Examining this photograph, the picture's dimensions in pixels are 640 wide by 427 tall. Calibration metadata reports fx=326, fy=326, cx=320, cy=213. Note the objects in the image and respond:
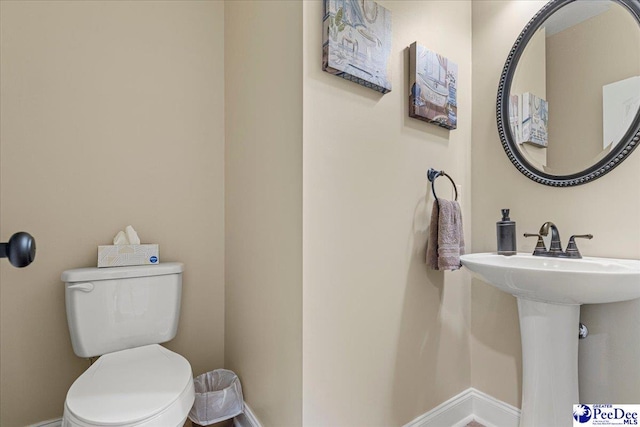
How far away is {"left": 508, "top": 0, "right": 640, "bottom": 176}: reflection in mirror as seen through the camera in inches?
48.6

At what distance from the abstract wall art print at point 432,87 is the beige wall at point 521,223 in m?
0.24

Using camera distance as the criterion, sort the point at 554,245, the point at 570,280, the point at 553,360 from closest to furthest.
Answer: the point at 570,280, the point at 553,360, the point at 554,245

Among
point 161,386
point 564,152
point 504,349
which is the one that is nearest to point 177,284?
point 161,386

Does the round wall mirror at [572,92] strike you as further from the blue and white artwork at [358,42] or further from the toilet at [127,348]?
the toilet at [127,348]

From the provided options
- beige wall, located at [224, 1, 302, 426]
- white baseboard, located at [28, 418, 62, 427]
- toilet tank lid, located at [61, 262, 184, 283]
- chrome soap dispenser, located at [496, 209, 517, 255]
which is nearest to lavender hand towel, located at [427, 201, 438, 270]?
chrome soap dispenser, located at [496, 209, 517, 255]

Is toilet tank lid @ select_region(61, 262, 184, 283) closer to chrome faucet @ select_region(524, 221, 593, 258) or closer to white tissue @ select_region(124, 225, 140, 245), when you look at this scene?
white tissue @ select_region(124, 225, 140, 245)

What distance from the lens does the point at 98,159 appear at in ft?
4.80

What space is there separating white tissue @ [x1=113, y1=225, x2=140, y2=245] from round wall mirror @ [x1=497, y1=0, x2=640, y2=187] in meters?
1.76

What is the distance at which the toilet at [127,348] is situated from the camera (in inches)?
37.5

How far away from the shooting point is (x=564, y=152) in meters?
1.37

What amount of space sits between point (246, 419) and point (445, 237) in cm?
117

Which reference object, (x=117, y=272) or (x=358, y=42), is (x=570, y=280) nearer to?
(x=358, y=42)

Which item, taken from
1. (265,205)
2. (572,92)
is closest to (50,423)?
(265,205)

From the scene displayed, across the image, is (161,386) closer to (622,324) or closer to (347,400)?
(347,400)
